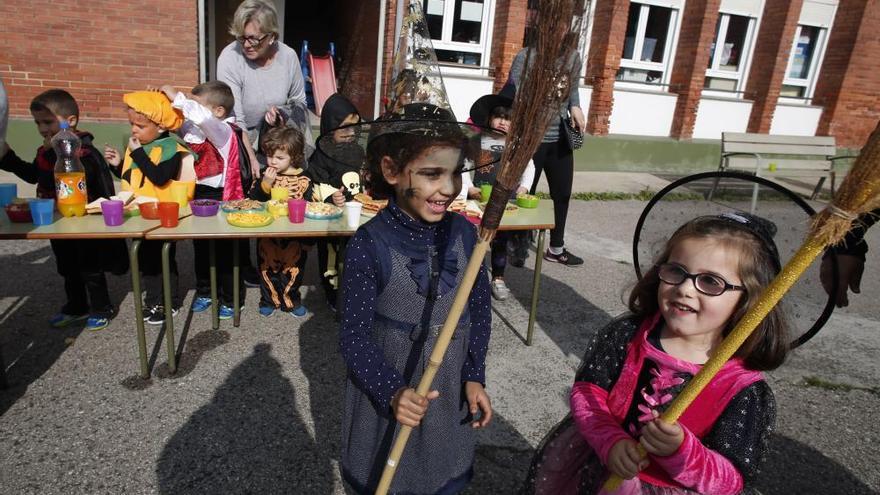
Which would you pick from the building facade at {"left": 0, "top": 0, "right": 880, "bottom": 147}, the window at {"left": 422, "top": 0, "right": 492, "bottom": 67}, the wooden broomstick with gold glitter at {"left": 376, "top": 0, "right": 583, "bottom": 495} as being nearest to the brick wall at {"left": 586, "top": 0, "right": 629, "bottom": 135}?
the building facade at {"left": 0, "top": 0, "right": 880, "bottom": 147}

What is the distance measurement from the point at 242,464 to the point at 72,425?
3.02ft

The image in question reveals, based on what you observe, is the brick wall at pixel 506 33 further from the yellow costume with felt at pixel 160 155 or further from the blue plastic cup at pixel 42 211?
the blue plastic cup at pixel 42 211

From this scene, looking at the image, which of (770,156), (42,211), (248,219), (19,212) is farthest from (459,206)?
(770,156)

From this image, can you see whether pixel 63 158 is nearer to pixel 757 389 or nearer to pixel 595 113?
pixel 757 389

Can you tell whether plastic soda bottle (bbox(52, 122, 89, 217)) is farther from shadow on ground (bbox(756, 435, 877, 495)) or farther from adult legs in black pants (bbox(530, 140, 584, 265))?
shadow on ground (bbox(756, 435, 877, 495))

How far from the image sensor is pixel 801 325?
1.71m

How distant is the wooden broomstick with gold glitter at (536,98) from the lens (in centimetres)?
115

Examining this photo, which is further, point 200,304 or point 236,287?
point 200,304

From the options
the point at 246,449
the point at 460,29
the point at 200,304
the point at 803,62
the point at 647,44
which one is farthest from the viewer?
the point at 803,62

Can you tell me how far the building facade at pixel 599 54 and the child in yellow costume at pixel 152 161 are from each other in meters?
4.14

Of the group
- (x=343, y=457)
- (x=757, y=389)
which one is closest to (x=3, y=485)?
(x=343, y=457)

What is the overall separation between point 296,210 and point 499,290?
1.92 metres

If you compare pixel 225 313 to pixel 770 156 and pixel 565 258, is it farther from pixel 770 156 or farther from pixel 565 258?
pixel 770 156

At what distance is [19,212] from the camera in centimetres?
289
